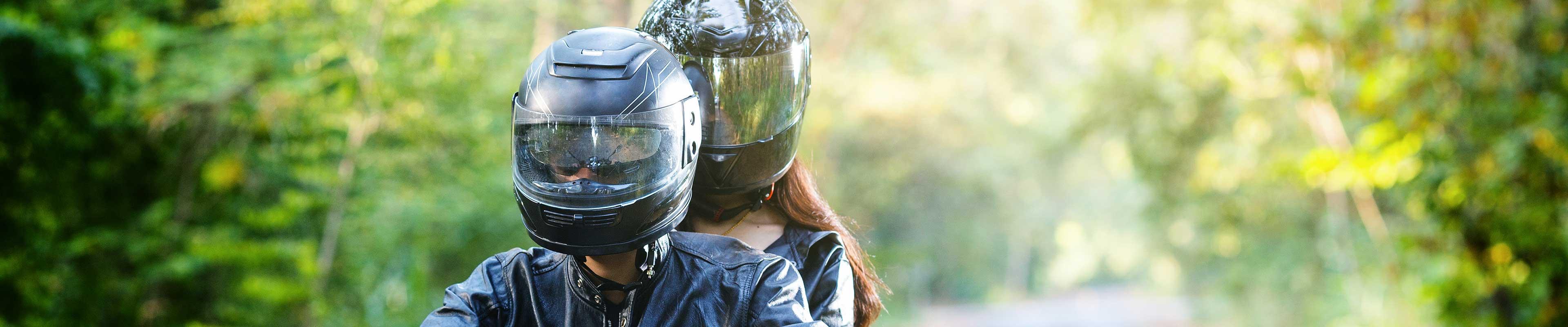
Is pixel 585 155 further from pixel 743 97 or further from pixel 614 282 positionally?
pixel 743 97

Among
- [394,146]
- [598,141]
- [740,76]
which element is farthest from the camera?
[394,146]

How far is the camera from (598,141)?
1412 millimetres

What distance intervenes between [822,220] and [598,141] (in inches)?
33.8

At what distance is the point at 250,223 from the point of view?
5.67 metres

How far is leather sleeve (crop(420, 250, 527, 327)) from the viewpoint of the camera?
5.00 ft

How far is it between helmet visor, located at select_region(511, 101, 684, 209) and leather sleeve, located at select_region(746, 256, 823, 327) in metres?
0.24

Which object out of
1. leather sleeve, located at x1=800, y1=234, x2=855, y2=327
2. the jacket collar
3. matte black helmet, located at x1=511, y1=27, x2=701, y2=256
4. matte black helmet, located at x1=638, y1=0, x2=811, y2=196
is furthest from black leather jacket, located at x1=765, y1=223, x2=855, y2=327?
matte black helmet, located at x1=511, y1=27, x2=701, y2=256

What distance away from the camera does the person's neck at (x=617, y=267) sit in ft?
5.22

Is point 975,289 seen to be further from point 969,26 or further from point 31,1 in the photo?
point 31,1

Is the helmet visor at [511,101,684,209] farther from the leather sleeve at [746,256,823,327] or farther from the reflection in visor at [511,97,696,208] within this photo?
the leather sleeve at [746,256,823,327]

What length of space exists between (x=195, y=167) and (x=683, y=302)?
5646 mm

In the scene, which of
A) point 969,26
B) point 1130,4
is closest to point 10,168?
point 1130,4

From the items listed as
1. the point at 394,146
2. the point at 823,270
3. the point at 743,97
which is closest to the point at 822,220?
the point at 823,270

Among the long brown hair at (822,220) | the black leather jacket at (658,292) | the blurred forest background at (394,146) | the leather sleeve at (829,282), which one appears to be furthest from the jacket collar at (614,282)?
the blurred forest background at (394,146)
